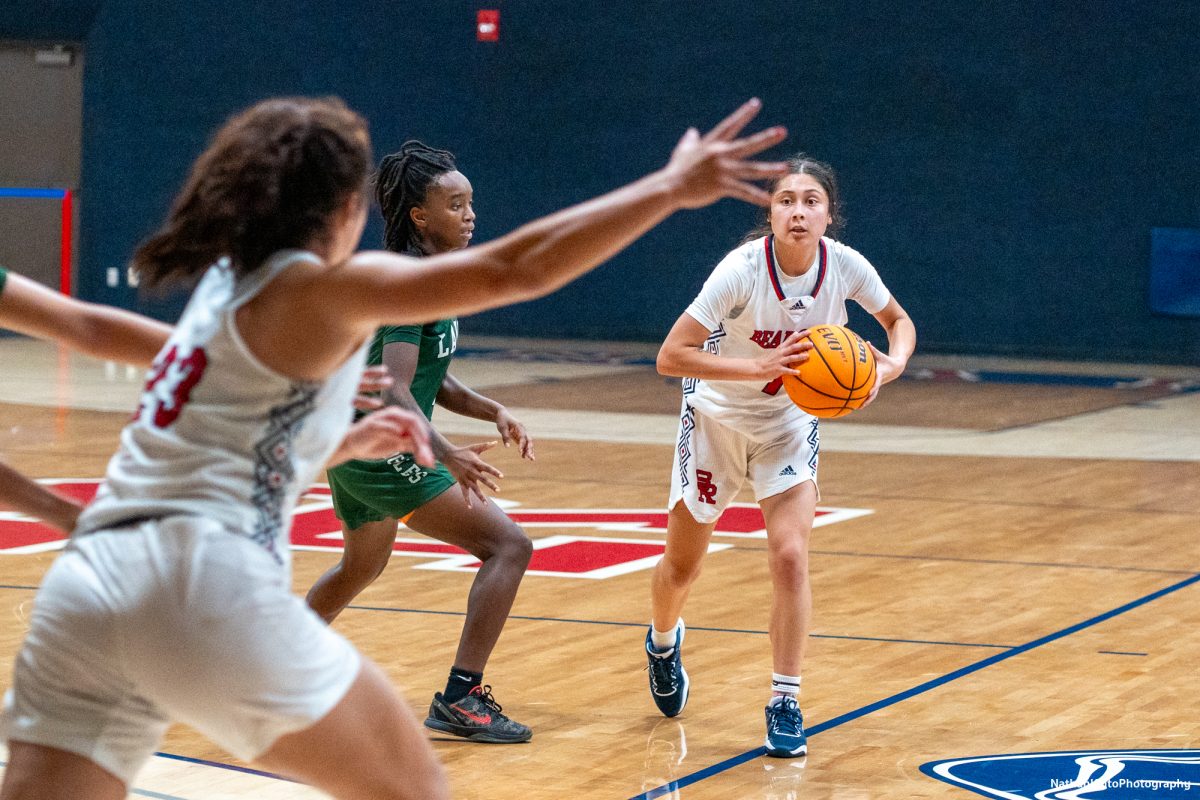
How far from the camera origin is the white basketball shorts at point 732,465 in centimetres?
515

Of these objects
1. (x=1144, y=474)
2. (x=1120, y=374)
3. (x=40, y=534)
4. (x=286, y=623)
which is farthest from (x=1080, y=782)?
(x=1120, y=374)

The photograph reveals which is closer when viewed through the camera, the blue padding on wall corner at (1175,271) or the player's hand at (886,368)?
the player's hand at (886,368)

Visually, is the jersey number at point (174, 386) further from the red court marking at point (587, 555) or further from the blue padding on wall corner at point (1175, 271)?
the blue padding on wall corner at point (1175, 271)

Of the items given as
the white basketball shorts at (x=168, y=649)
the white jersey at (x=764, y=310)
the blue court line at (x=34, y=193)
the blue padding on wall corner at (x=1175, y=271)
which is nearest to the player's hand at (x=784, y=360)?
the white jersey at (x=764, y=310)

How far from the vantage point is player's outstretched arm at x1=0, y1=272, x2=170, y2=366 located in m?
2.85

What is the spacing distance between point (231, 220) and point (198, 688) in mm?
635

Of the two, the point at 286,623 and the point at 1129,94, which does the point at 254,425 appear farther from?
the point at 1129,94

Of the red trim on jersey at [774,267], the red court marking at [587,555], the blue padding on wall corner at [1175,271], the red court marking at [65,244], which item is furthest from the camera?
the red court marking at [65,244]

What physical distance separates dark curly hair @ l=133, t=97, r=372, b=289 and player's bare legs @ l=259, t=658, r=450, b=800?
614mm

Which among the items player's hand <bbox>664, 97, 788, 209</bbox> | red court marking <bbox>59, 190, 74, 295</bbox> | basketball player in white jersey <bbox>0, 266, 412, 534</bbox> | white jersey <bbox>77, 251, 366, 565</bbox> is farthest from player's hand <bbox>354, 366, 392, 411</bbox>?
red court marking <bbox>59, 190, 74, 295</bbox>

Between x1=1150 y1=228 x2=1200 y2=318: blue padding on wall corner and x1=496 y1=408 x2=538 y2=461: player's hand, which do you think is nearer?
x1=496 y1=408 x2=538 y2=461: player's hand

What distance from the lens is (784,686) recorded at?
488cm

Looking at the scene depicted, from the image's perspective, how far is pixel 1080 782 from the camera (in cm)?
458

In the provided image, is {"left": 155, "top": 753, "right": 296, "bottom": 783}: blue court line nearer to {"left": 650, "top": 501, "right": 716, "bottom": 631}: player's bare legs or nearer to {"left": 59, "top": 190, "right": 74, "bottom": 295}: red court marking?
{"left": 650, "top": 501, "right": 716, "bottom": 631}: player's bare legs
